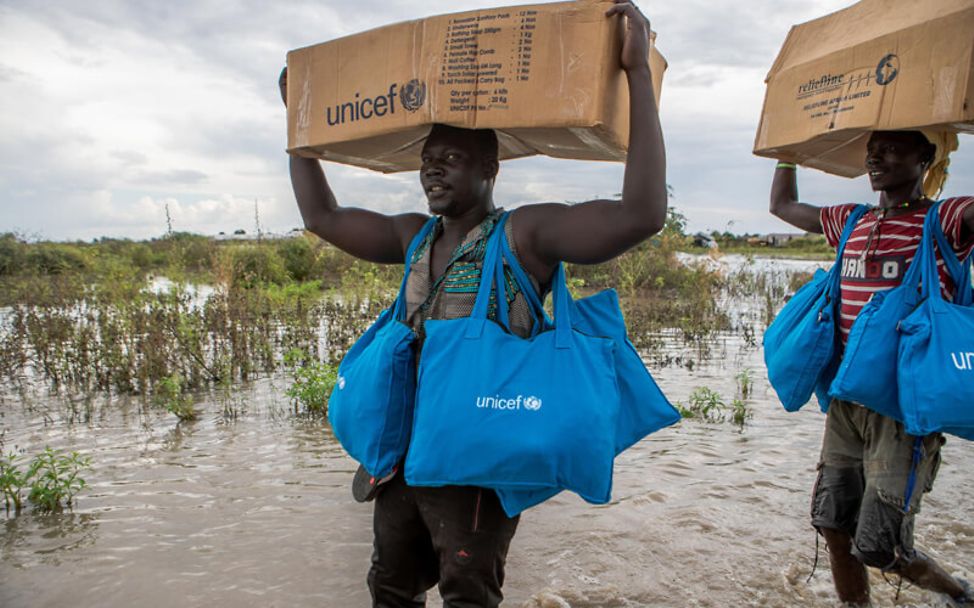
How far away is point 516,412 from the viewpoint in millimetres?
1600

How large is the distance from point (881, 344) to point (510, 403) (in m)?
1.43

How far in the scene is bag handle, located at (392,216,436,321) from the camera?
81.2 inches

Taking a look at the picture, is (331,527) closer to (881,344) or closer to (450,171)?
(450,171)

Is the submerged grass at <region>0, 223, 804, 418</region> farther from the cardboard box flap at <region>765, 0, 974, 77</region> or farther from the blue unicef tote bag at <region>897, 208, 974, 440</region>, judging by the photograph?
the blue unicef tote bag at <region>897, 208, 974, 440</region>

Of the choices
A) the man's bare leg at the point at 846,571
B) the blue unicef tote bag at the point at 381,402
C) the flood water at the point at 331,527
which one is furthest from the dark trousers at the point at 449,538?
the man's bare leg at the point at 846,571

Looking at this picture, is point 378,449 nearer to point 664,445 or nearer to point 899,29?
point 899,29

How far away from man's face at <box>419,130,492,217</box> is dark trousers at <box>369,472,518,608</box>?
80cm

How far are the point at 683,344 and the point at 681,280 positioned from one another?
482 centimetres

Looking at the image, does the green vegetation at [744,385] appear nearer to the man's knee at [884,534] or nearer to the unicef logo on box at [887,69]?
the man's knee at [884,534]

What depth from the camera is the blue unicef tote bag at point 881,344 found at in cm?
229

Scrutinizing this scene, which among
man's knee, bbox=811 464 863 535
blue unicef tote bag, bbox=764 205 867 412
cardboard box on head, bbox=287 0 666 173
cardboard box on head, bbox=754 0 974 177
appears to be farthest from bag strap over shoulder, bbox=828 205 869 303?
cardboard box on head, bbox=287 0 666 173

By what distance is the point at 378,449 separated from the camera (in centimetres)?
182

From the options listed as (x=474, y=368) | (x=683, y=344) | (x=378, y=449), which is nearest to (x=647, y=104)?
(x=474, y=368)

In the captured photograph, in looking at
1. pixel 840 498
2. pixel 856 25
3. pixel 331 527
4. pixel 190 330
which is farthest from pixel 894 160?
pixel 190 330
